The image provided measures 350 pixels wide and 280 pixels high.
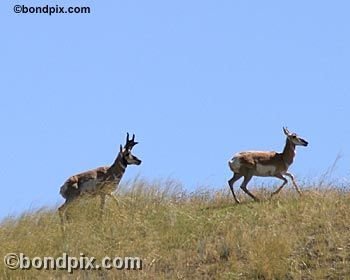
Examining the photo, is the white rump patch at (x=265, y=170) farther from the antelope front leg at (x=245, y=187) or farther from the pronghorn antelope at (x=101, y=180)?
the pronghorn antelope at (x=101, y=180)

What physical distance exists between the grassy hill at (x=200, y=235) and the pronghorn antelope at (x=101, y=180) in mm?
256

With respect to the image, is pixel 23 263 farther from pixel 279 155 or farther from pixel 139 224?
pixel 279 155

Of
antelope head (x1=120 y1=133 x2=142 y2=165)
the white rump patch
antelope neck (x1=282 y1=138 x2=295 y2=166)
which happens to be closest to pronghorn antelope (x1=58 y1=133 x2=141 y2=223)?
antelope head (x1=120 y1=133 x2=142 y2=165)

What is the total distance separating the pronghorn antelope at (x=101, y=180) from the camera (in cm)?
1996

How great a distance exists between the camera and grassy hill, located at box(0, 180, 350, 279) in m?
15.5

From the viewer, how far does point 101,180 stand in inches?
804

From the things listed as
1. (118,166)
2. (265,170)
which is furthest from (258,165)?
(118,166)

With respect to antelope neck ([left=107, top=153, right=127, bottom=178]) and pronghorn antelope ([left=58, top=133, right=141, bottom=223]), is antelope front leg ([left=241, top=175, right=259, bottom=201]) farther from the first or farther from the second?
antelope neck ([left=107, top=153, right=127, bottom=178])

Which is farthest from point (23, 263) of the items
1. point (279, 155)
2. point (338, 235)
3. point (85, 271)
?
point (279, 155)

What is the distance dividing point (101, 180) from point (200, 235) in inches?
153

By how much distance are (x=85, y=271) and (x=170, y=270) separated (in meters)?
1.41

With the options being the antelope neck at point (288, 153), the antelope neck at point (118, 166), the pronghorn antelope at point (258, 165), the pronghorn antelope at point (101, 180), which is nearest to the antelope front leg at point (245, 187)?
the pronghorn antelope at point (258, 165)

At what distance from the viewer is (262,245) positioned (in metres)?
15.7

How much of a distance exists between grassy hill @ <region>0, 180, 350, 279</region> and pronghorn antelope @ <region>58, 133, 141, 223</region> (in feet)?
0.84
